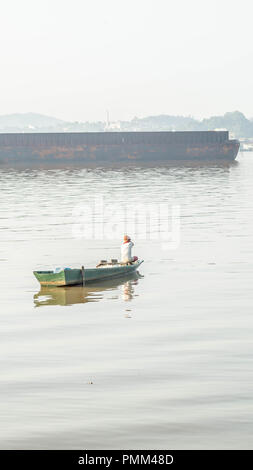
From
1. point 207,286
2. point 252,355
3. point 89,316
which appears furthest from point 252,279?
point 252,355

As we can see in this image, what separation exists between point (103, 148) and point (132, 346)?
173820mm

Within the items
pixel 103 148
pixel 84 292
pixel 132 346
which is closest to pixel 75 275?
pixel 84 292

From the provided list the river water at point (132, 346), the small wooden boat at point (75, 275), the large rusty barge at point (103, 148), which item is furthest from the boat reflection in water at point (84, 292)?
the large rusty barge at point (103, 148)

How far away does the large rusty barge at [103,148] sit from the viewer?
188 m

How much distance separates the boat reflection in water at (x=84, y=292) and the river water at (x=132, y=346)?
0.17ft

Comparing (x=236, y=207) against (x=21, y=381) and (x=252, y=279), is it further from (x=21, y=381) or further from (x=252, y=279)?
(x=21, y=381)

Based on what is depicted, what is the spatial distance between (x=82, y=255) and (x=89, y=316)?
14605mm

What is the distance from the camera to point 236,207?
69.7m

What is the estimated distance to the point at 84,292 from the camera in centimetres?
3023

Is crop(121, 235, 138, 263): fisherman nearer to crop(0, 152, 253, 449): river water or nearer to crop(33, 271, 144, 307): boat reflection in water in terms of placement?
crop(33, 271, 144, 307): boat reflection in water

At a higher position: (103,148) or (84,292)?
(103,148)

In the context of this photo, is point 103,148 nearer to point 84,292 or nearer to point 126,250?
point 126,250

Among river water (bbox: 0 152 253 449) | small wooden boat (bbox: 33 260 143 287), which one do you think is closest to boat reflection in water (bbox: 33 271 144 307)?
river water (bbox: 0 152 253 449)

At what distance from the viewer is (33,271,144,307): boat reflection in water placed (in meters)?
28.7
